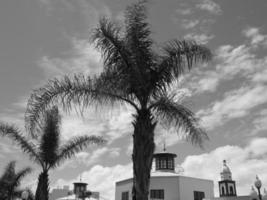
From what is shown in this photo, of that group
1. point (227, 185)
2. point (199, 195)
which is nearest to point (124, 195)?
point (199, 195)

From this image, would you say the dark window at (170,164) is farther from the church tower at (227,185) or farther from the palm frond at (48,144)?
the palm frond at (48,144)

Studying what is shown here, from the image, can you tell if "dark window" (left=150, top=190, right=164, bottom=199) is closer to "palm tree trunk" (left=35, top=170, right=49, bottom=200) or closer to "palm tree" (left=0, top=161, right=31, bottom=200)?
"palm tree" (left=0, top=161, right=31, bottom=200)

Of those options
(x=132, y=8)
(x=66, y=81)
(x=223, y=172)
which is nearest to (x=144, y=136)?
(x=66, y=81)

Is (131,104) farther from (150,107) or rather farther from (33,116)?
(33,116)

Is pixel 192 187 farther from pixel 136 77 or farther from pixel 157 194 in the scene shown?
pixel 136 77

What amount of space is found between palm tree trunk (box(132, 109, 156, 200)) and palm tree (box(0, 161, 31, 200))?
20169 mm

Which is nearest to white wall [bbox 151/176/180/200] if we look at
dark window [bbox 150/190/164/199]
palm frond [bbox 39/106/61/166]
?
dark window [bbox 150/190/164/199]

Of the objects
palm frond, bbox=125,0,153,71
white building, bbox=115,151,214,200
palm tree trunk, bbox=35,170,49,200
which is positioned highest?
palm frond, bbox=125,0,153,71

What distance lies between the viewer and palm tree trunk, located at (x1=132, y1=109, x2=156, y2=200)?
916 centimetres

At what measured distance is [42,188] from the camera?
1767 cm

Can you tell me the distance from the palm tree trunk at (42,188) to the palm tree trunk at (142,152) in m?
9.85

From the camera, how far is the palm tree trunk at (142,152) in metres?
9.16

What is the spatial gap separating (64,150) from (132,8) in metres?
11.1

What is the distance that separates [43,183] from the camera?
1781 cm
